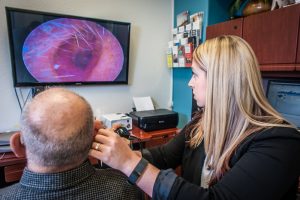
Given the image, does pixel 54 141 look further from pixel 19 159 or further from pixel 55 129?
pixel 19 159

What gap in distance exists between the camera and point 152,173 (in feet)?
2.29

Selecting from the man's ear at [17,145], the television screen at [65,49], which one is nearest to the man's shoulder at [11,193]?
the man's ear at [17,145]

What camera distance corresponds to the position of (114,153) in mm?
677

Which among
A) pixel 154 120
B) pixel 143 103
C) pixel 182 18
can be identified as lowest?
pixel 154 120

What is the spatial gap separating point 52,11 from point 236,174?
1.95 metres

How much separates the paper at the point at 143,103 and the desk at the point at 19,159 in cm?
33

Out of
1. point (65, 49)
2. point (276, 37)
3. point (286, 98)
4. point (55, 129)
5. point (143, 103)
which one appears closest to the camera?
point (55, 129)

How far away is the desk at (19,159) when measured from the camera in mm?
1529

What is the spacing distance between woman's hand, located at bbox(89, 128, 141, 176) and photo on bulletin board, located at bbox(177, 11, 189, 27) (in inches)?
77.4

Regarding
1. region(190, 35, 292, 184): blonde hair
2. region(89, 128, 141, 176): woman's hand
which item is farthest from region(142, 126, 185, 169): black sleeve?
region(89, 128, 141, 176): woman's hand

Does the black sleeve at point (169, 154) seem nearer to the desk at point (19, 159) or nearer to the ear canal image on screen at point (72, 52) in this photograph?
the desk at point (19, 159)

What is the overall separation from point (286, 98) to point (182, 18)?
131cm

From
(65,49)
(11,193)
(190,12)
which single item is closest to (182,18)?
(190,12)

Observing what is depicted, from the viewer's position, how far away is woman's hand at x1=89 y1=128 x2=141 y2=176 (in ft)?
2.23
